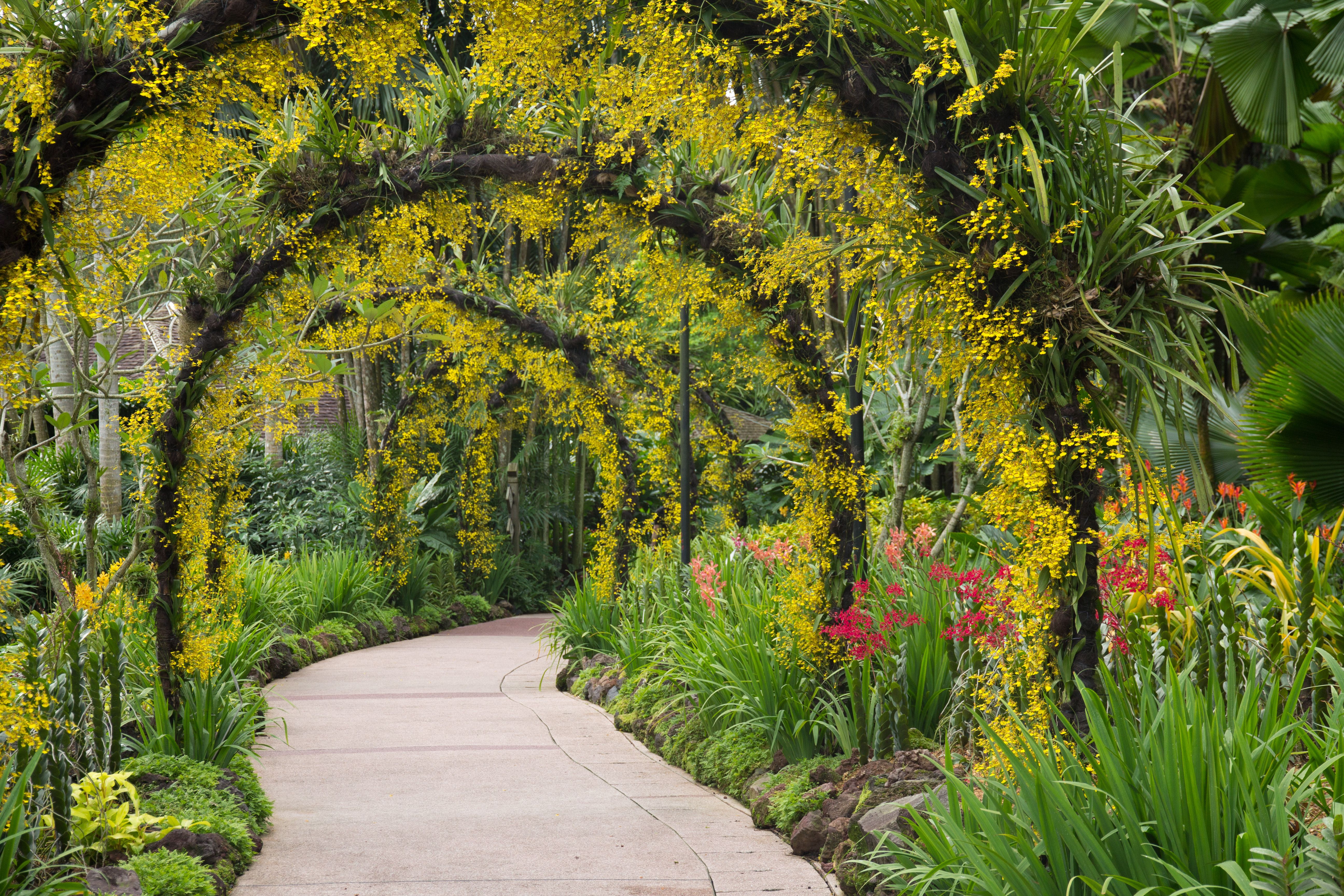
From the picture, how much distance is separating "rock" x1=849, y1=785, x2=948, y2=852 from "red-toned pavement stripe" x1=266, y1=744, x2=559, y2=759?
11.6ft

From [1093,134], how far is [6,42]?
3829mm

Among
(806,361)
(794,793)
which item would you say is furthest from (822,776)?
(806,361)

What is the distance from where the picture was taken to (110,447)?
10023mm

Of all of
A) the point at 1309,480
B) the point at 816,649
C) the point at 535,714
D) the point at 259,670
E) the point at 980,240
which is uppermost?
the point at 980,240

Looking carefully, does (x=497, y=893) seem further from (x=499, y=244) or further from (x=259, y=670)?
(x=499, y=244)

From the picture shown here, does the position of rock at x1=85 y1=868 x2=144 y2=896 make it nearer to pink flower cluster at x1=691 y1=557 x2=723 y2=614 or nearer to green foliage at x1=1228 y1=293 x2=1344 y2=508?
pink flower cluster at x1=691 y1=557 x2=723 y2=614

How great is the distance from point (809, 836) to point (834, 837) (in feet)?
0.60

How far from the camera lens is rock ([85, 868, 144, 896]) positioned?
3674mm

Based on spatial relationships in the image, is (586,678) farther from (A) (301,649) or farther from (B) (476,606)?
(B) (476,606)

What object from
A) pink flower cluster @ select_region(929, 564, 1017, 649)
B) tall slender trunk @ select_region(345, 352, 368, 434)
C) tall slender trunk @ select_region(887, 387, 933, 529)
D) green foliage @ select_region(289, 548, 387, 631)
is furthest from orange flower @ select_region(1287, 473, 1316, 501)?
tall slender trunk @ select_region(345, 352, 368, 434)

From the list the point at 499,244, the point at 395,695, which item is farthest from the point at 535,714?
the point at 499,244

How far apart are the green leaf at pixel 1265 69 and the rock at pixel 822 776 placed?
A: 5.84 meters

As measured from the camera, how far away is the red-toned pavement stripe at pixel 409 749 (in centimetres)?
714

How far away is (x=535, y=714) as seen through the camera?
892 centimetres
